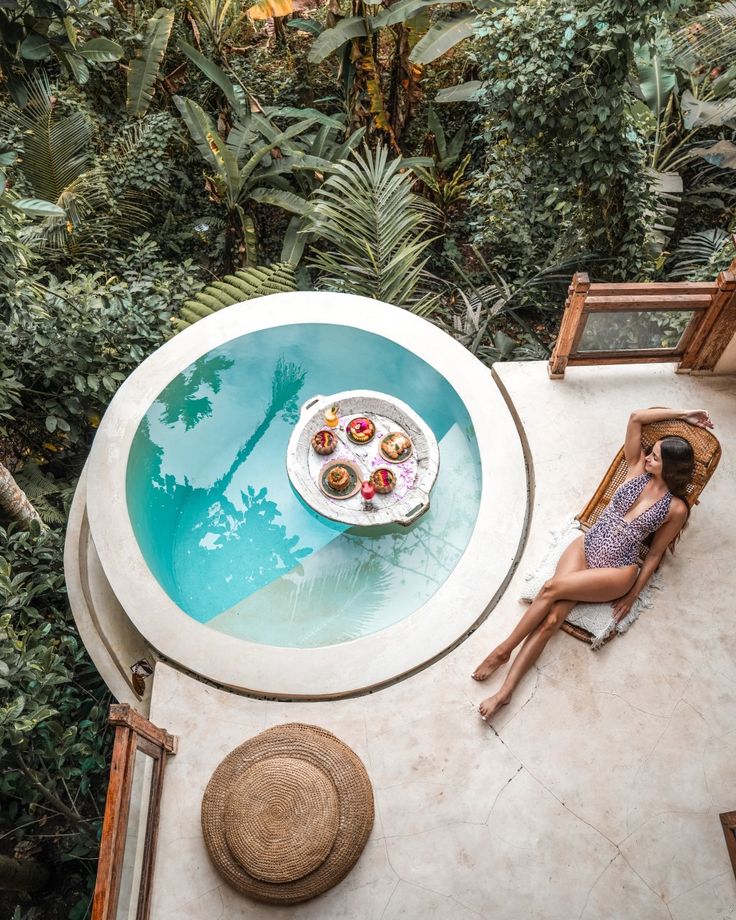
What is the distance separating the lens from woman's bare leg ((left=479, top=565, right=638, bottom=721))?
4.00m

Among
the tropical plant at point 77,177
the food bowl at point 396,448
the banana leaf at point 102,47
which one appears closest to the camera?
the banana leaf at point 102,47

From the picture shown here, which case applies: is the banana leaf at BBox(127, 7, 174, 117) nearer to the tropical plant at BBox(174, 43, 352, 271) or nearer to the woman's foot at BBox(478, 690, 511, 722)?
the tropical plant at BBox(174, 43, 352, 271)

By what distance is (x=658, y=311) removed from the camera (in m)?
4.89

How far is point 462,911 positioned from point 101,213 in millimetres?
7071

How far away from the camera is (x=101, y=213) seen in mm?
7270

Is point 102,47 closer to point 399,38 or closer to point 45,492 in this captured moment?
point 399,38

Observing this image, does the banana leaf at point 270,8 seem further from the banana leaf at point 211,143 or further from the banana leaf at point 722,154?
the banana leaf at point 722,154

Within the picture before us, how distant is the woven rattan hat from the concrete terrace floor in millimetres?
147

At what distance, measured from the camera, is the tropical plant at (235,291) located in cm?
604

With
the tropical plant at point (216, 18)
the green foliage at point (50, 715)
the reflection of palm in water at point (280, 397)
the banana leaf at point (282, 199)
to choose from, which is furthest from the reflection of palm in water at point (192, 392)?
the tropical plant at point (216, 18)

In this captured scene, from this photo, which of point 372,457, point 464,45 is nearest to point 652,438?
point 372,457

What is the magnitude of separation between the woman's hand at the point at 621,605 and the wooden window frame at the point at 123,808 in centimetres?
278

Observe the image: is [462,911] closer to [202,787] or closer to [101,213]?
[202,787]

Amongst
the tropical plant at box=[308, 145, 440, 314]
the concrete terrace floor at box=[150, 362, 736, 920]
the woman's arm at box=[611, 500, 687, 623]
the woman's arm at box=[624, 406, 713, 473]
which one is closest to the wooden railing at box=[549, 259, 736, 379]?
the woman's arm at box=[624, 406, 713, 473]
